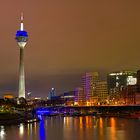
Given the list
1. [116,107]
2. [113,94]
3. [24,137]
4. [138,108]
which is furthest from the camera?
[113,94]

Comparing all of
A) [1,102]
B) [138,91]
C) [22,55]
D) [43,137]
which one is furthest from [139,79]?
[43,137]

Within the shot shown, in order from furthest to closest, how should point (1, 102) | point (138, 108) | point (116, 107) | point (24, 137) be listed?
point (116, 107), point (138, 108), point (1, 102), point (24, 137)

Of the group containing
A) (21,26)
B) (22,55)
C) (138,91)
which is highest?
(21,26)

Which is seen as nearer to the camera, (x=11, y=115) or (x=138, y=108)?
(x=11, y=115)

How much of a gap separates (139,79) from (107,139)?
11518 cm

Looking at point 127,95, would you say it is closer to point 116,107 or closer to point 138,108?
point 116,107

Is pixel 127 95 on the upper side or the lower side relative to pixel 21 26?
lower

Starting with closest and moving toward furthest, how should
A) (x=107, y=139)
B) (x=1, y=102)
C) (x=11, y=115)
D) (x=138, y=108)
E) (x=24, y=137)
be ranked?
(x=107, y=139)
(x=24, y=137)
(x=11, y=115)
(x=1, y=102)
(x=138, y=108)

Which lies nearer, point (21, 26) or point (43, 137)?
point (43, 137)

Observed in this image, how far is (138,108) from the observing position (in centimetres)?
14825

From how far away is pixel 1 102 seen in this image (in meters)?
123

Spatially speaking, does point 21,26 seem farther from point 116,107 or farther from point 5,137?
point 5,137

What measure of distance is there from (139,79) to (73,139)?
115m

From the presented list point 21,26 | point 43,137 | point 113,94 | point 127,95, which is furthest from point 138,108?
point 43,137
